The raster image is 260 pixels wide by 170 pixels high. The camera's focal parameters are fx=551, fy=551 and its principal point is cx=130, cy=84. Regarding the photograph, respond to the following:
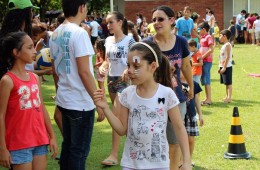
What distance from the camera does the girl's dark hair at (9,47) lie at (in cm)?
487

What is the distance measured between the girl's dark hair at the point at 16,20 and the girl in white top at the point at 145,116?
162cm

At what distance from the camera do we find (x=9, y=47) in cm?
488

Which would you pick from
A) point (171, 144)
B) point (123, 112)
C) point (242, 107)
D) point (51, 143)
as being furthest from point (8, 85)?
point (242, 107)

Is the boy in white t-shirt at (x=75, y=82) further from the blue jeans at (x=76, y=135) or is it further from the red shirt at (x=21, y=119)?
the red shirt at (x=21, y=119)

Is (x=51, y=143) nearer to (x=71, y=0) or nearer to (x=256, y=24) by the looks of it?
(x=71, y=0)

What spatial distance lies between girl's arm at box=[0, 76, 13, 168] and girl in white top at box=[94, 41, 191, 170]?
903 mm

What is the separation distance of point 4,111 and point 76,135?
36.1 inches

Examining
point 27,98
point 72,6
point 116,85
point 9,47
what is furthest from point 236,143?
point 9,47

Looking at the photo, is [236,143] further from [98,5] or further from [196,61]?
[98,5]

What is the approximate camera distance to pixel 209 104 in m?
12.0

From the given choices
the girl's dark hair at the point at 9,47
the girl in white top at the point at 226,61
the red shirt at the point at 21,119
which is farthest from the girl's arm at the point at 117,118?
the girl in white top at the point at 226,61

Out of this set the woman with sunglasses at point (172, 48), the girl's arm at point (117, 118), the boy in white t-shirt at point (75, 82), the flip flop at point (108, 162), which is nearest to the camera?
the girl's arm at point (117, 118)

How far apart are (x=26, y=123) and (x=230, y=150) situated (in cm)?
366

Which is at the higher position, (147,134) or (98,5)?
(98,5)
